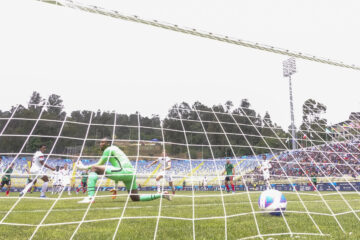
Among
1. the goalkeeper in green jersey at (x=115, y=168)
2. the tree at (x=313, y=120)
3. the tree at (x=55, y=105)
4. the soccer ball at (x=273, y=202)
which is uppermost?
the tree at (x=313, y=120)

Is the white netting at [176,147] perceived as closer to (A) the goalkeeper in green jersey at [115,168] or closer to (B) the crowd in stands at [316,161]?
(B) the crowd in stands at [316,161]

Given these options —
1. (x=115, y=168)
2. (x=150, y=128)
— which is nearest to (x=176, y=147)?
(x=150, y=128)

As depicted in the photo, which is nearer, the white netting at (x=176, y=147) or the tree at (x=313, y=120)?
the white netting at (x=176, y=147)

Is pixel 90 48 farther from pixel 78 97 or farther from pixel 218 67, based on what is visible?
pixel 218 67

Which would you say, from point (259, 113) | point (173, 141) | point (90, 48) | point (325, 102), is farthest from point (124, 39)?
point (325, 102)

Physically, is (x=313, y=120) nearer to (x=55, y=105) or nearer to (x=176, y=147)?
(x=176, y=147)

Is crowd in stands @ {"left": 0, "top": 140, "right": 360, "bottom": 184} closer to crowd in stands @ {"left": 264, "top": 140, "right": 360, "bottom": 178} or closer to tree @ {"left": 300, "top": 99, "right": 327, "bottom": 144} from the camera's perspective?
crowd in stands @ {"left": 264, "top": 140, "right": 360, "bottom": 178}

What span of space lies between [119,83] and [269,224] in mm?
2705

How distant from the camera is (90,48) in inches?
153

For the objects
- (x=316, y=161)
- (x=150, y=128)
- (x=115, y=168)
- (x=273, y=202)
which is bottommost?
(x=273, y=202)

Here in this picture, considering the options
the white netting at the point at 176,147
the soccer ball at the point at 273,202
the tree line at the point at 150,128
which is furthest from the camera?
the soccer ball at the point at 273,202

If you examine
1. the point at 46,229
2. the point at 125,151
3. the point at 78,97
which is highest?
the point at 78,97

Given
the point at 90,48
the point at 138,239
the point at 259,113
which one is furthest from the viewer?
the point at 259,113

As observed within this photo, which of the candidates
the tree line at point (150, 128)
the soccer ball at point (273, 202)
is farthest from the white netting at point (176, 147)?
the soccer ball at point (273, 202)
